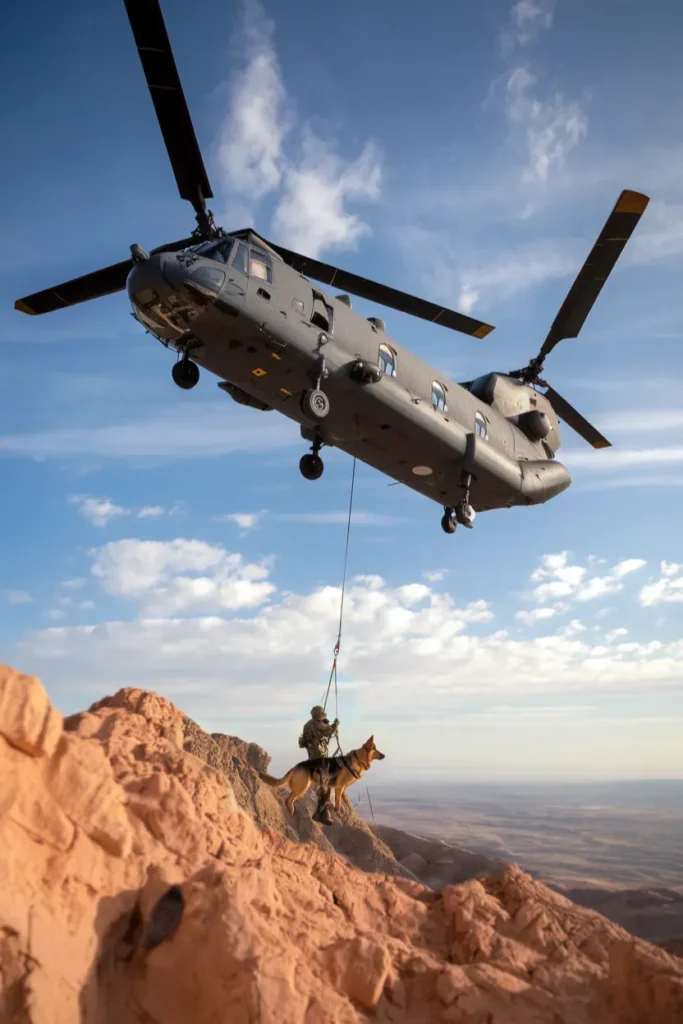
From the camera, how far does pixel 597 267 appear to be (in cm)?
1817

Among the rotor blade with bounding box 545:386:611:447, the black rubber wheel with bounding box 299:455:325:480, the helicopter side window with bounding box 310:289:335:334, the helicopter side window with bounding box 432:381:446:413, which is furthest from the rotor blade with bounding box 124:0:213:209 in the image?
the rotor blade with bounding box 545:386:611:447

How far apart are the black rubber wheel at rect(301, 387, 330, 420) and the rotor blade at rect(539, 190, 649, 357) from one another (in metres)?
8.52

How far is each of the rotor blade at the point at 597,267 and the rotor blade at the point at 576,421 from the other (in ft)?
5.62

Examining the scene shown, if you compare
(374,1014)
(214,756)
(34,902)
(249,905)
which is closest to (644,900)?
(214,756)

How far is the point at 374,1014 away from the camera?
935cm

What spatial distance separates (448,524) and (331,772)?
27.7 ft

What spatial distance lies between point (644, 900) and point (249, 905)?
2346cm

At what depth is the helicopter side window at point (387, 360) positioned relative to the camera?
15320 millimetres

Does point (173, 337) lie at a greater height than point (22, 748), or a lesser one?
greater

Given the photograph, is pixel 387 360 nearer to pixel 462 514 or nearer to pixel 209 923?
pixel 462 514

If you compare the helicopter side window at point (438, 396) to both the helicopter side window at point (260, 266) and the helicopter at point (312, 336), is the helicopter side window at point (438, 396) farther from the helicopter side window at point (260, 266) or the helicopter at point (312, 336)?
the helicopter side window at point (260, 266)

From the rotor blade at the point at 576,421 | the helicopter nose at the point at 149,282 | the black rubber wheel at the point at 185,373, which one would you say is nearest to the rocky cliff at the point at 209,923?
the black rubber wheel at the point at 185,373

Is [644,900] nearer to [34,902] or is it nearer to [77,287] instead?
[34,902]

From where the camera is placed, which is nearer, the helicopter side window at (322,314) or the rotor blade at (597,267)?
the helicopter side window at (322,314)
